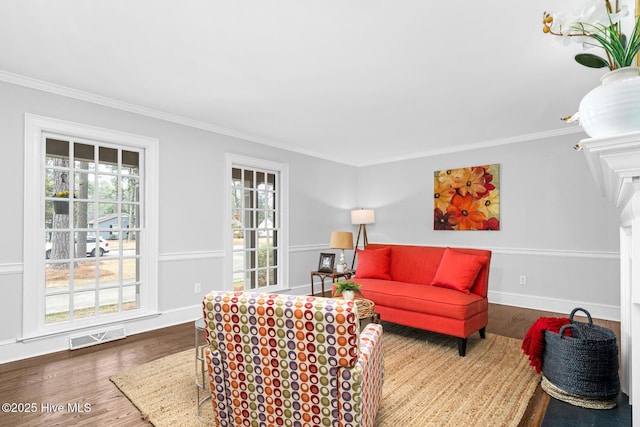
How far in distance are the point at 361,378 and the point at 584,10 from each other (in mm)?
1503

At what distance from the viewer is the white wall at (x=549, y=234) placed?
428 centimetres

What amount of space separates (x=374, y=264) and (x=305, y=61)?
245cm

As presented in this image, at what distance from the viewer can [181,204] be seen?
13.5 ft

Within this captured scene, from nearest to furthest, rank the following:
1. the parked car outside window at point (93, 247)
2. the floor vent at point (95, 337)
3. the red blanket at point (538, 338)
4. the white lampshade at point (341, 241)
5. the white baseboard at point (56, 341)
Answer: the red blanket at point (538, 338), the white baseboard at point (56, 341), the floor vent at point (95, 337), the parked car outside window at point (93, 247), the white lampshade at point (341, 241)

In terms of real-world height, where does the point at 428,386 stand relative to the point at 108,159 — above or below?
below

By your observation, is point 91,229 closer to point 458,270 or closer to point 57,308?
point 57,308

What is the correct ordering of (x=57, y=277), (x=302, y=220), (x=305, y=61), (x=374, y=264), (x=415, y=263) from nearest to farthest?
1. (x=305, y=61)
2. (x=57, y=277)
3. (x=415, y=263)
4. (x=374, y=264)
5. (x=302, y=220)

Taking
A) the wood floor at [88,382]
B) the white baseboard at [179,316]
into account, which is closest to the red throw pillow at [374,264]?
the wood floor at [88,382]

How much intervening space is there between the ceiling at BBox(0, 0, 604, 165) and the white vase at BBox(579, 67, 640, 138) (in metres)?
1.34

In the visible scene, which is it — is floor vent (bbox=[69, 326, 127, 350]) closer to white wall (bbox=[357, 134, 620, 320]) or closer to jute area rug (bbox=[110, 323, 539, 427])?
jute area rug (bbox=[110, 323, 539, 427])

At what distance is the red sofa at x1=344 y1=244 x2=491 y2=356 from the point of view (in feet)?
10.2

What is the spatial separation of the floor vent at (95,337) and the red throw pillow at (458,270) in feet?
10.9

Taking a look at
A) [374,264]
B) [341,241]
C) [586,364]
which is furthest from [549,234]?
[586,364]

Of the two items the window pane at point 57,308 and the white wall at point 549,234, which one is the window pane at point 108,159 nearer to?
the window pane at point 57,308
